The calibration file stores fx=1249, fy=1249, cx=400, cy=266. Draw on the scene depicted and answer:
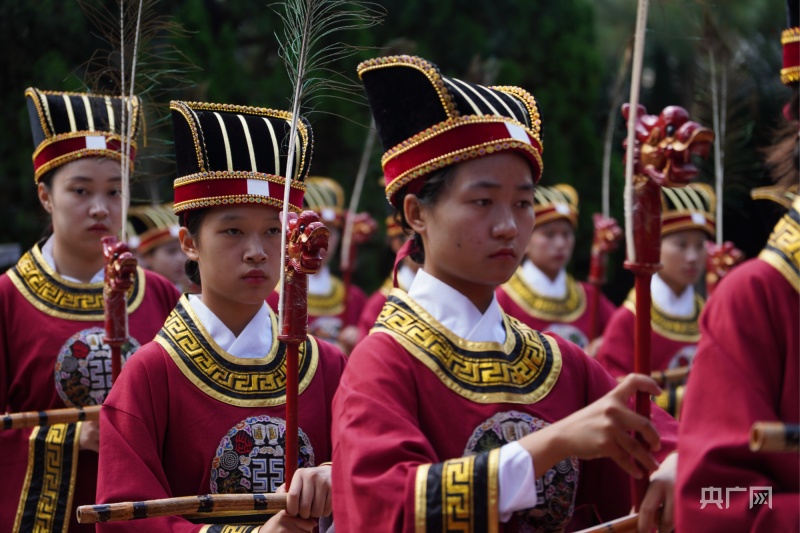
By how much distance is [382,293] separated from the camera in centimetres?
894

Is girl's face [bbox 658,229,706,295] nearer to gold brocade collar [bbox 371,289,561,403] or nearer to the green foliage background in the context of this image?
the green foliage background

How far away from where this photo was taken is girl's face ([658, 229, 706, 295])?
25.3 ft

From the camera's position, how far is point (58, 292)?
513cm

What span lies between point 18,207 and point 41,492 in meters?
5.41

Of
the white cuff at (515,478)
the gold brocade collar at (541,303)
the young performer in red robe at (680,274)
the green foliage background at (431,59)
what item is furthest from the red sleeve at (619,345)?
the white cuff at (515,478)

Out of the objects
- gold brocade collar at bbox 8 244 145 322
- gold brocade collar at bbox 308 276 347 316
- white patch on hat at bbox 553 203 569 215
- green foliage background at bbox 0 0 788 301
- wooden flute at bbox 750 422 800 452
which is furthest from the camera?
gold brocade collar at bbox 308 276 347 316

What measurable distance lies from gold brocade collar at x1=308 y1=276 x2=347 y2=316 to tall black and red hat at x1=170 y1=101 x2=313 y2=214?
18.4ft

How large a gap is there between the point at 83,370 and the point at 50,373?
0.41 feet

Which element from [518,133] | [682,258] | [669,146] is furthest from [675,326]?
[669,146]

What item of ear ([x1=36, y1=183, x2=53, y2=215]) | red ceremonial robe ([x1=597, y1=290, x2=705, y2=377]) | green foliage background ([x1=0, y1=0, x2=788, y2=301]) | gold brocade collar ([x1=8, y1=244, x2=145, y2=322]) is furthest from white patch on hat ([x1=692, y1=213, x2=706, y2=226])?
ear ([x1=36, y1=183, x2=53, y2=215])

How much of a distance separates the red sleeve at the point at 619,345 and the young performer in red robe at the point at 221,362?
3.14 meters

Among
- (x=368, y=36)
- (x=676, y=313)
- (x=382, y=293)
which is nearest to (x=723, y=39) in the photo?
(x=676, y=313)

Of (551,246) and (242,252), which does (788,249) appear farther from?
(551,246)

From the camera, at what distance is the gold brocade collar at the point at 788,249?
2.50 m
